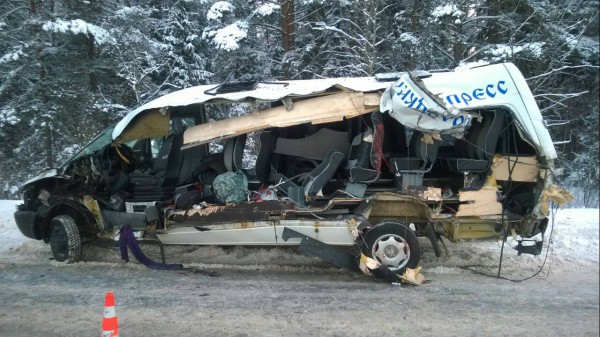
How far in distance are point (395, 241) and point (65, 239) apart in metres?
4.76

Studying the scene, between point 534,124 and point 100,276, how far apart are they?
590 cm

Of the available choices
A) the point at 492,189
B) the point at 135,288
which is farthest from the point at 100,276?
the point at 492,189

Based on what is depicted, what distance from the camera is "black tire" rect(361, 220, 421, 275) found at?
564 cm

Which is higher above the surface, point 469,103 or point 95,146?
point 469,103

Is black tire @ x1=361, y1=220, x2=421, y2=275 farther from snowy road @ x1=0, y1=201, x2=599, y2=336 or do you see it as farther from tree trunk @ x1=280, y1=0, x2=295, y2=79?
tree trunk @ x1=280, y1=0, x2=295, y2=79

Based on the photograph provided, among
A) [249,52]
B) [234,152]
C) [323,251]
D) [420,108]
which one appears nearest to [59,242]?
[234,152]

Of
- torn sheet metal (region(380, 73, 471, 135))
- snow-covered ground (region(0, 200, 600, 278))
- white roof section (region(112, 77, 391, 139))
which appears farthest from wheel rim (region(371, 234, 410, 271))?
white roof section (region(112, 77, 391, 139))

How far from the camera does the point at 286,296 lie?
5.10 m

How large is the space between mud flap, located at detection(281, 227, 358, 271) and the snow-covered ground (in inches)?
25.9

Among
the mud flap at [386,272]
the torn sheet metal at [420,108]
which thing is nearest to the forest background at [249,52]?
the torn sheet metal at [420,108]

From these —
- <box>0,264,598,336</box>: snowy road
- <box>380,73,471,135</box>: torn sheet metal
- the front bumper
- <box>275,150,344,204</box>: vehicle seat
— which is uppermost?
<box>380,73,471,135</box>: torn sheet metal

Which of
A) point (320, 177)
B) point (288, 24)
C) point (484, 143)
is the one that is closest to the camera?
point (484, 143)

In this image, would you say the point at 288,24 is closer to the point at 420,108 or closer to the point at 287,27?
the point at 287,27

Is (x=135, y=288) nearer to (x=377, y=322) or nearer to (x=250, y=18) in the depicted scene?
(x=377, y=322)
